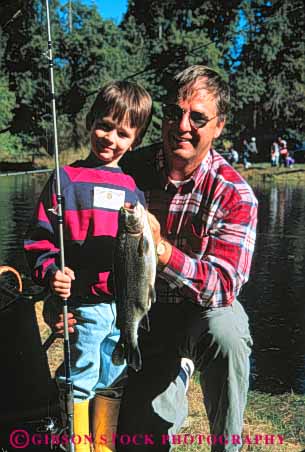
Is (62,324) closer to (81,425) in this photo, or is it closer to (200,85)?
(81,425)

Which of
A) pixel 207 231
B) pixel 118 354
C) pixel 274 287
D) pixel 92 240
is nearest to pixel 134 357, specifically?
pixel 118 354

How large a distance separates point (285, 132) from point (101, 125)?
47.3 meters

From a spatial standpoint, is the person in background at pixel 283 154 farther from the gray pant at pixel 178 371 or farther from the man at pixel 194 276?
the gray pant at pixel 178 371

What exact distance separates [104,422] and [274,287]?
638cm

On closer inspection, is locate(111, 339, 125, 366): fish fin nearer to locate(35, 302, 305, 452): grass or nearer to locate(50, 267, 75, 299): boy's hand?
locate(50, 267, 75, 299): boy's hand

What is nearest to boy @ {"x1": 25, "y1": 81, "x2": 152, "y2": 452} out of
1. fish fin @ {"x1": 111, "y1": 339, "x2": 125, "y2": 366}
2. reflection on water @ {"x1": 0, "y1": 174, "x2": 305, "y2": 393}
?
fish fin @ {"x1": 111, "y1": 339, "x2": 125, "y2": 366}

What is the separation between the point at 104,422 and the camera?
3398 mm

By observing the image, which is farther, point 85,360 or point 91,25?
point 91,25

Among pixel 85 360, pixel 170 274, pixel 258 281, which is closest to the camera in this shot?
pixel 170 274

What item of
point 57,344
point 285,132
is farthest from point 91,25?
point 57,344

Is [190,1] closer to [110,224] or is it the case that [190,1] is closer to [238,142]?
[238,142]

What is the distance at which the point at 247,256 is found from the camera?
3285 millimetres

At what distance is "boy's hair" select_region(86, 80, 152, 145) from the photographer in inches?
130

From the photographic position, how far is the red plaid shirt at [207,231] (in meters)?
3.10
